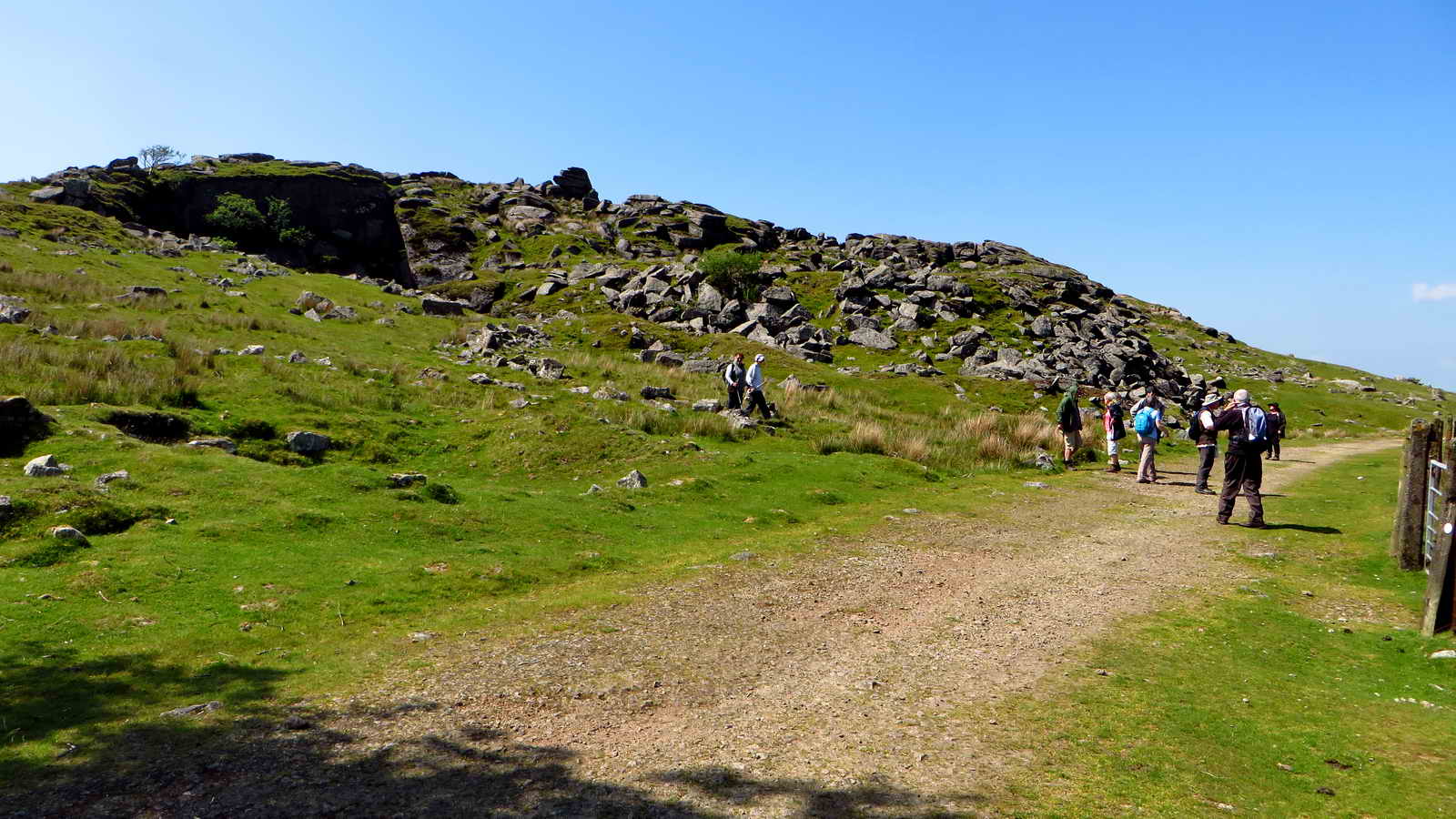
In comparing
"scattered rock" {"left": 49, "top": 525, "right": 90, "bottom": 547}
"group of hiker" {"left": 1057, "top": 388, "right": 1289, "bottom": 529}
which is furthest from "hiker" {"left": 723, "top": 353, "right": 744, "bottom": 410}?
"scattered rock" {"left": 49, "top": 525, "right": 90, "bottom": 547}

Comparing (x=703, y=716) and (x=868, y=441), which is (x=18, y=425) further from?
(x=868, y=441)

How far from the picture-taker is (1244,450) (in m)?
16.6

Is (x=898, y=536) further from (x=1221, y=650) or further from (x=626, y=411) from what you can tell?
(x=626, y=411)

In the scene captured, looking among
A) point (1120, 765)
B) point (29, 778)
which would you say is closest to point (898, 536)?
point (1120, 765)

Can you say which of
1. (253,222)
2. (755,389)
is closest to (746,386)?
(755,389)

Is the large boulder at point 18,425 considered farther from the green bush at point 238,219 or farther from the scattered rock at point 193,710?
the green bush at point 238,219

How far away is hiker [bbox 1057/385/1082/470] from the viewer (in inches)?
1049

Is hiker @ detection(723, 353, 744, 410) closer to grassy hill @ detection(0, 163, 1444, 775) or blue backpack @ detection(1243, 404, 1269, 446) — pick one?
grassy hill @ detection(0, 163, 1444, 775)

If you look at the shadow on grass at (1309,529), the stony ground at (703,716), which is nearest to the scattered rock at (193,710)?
the stony ground at (703,716)

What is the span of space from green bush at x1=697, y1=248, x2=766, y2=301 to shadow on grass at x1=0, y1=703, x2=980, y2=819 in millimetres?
64360

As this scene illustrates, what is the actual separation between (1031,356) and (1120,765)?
167 ft

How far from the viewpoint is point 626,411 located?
83.4 ft

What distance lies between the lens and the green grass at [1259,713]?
20.0 ft

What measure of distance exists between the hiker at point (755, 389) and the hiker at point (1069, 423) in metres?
9.93
